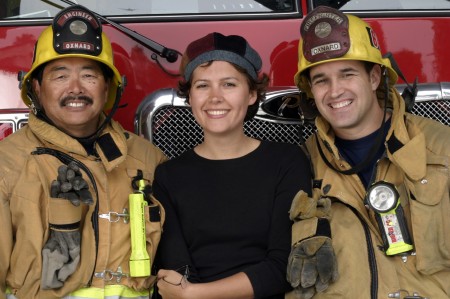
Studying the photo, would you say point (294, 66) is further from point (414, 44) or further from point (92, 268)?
point (92, 268)

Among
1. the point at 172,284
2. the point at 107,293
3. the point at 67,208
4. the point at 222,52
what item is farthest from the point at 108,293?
the point at 222,52

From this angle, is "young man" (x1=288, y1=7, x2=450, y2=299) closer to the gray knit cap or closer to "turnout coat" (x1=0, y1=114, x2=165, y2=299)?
the gray knit cap

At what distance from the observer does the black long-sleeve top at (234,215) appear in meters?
3.26

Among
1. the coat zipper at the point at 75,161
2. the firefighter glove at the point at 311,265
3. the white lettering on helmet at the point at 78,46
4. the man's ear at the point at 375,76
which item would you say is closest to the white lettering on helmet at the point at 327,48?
the man's ear at the point at 375,76

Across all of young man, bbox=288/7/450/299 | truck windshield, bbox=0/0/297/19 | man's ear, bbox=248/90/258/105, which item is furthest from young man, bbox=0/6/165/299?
young man, bbox=288/7/450/299

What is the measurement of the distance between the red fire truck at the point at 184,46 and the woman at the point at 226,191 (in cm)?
22

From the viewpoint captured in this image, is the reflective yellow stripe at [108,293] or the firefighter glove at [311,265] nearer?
the firefighter glove at [311,265]

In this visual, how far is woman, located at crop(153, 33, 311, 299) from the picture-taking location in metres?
3.24

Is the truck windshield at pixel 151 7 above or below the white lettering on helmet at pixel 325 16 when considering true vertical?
above

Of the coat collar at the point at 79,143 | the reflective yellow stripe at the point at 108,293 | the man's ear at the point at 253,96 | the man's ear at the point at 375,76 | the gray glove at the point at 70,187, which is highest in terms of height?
the man's ear at the point at 375,76

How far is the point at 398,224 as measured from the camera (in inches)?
128

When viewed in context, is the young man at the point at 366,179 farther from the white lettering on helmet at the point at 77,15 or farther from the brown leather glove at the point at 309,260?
the white lettering on helmet at the point at 77,15

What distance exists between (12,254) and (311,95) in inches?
52.6

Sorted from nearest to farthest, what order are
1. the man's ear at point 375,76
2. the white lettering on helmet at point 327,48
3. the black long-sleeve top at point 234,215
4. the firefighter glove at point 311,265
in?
the firefighter glove at point 311,265 → the black long-sleeve top at point 234,215 → the white lettering on helmet at point 327,48 → the man's ear at point 375,76
